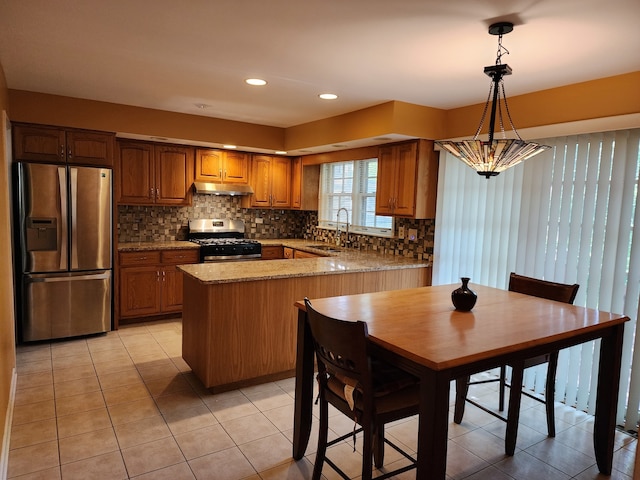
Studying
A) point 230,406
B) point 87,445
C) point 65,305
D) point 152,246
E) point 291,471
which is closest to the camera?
point 291,471

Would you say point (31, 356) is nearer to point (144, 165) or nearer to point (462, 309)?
point (144, 165)

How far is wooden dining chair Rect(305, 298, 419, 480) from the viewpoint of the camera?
1750 mm

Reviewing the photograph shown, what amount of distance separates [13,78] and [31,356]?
90.5 inches

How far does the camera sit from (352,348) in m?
1.75

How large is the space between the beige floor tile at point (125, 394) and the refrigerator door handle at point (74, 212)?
1.49m

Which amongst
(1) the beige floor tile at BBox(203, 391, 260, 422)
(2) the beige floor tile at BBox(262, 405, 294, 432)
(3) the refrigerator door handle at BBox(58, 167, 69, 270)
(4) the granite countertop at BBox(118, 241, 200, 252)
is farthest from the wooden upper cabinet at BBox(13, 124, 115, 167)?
(2) the beige floor tile at BBox(262, 405, 294, 432)

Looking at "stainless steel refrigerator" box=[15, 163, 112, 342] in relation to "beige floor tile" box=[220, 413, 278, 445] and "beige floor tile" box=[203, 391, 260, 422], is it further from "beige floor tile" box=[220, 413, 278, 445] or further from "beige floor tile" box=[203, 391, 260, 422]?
"beige floor tile" box=[220, 413, 278, 445]

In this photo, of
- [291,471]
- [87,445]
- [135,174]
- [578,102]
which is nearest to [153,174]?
[135,174]

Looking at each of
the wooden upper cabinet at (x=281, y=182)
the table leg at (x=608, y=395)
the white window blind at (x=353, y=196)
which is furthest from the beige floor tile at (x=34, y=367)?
the table leg at (x=608, y=395)

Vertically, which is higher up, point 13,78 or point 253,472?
point 13,78

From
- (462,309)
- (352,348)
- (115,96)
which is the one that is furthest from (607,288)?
(115,96)

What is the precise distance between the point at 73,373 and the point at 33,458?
117cm

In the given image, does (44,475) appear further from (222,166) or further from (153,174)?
(222,166)

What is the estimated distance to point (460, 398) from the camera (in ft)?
9.16
